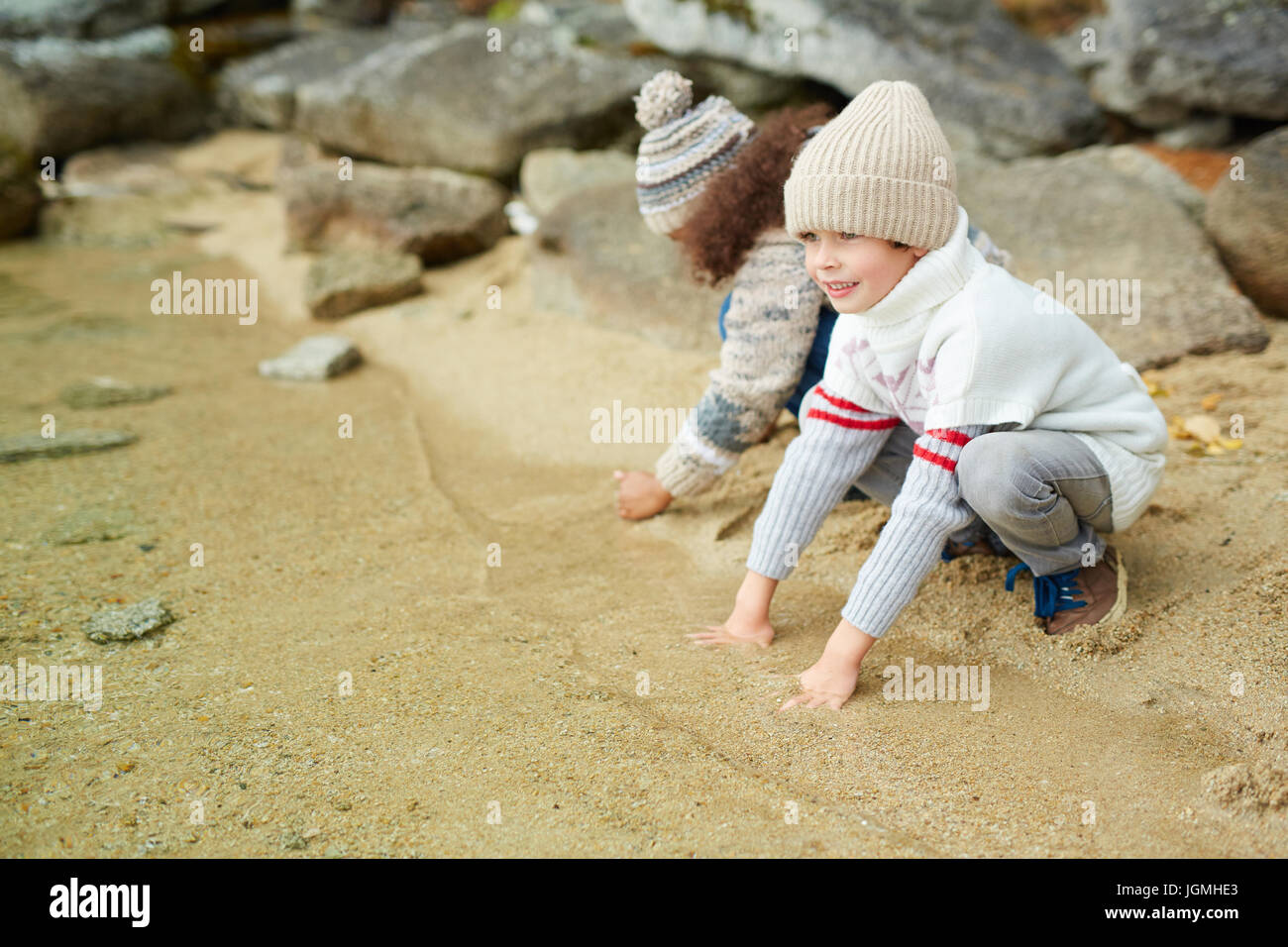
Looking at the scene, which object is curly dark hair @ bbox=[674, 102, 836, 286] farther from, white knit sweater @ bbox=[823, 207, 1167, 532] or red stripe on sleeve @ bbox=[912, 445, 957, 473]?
red stripe on sleeve @ bbox=[912, 445, 957, 473]

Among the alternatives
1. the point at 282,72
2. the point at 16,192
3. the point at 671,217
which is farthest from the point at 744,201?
the point at 282,72

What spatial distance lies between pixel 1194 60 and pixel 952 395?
10.1 feet

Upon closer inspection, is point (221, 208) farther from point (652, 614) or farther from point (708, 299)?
point (652, 614)

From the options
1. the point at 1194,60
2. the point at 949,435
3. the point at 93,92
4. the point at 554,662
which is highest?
the point at 1194,60

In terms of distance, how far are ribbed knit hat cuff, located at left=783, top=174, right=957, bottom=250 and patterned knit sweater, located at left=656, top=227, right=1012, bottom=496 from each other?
0.52 meters

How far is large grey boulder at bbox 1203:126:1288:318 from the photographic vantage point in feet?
11.2

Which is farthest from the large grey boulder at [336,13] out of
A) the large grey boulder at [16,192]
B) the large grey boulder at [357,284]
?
the large grey boulder at [357,284]

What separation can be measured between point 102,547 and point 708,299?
2.24 metres

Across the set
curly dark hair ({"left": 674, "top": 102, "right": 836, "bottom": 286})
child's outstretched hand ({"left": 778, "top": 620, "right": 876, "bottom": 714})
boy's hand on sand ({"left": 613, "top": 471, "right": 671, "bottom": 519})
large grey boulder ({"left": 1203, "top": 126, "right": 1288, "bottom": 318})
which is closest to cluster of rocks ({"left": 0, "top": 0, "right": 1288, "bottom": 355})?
large grey boulder ({"left": 1203, "top": 126, "right": 1288, "bottom": 318})

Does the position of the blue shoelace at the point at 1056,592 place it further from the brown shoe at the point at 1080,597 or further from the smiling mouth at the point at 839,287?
the smiling mouth at the point at 839,287

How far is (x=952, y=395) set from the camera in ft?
6.31

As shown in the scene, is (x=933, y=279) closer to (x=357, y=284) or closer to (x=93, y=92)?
(x=357, y=284)

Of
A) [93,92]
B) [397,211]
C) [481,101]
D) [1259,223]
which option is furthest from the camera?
[93,92]

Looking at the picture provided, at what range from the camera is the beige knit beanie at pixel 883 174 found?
6.15 ft
